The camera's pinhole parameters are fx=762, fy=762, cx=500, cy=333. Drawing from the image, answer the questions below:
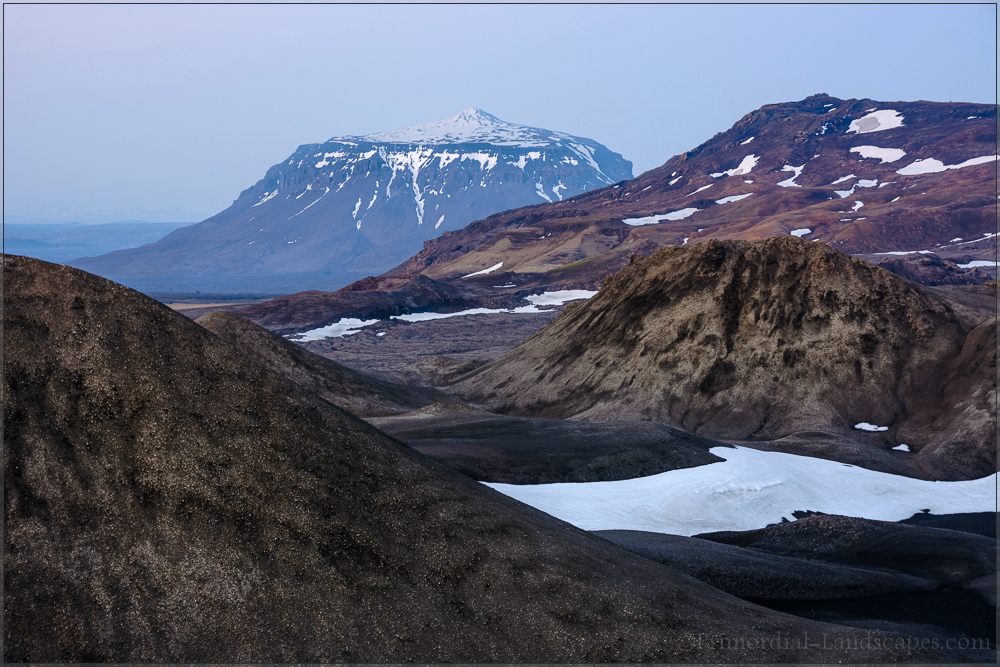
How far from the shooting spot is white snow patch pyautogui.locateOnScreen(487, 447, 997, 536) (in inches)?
714

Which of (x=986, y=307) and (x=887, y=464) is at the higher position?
(x=986, y=307)

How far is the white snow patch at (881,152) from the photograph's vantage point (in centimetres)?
17362

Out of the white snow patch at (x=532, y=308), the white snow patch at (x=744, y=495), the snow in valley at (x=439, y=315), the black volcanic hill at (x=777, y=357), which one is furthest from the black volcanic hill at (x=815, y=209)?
the white snow patch at (x=744, y=495)

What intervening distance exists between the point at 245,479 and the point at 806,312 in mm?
35289

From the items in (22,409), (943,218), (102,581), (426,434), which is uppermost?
(943,218)

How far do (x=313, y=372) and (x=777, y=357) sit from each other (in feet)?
75.9

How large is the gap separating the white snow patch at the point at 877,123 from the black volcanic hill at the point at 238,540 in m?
211

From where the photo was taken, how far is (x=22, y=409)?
826 cm

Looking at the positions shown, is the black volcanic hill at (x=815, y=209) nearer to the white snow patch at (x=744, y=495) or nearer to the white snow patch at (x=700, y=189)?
the white snow patch at (x=700, y=189)

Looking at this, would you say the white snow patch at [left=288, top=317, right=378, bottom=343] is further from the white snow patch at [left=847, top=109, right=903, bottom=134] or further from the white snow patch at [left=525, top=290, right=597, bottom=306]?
the white snow patch at [left=847, top=109, right=903, bottom=134]

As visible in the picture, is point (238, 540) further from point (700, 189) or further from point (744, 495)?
point (700, 189)

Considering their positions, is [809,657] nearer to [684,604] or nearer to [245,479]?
[684,604]

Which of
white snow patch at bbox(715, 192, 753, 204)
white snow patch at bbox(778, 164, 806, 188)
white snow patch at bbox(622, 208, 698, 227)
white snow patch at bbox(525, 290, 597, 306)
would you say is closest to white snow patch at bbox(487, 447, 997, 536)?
white snow patch at bbox(525, 290, 597, 306)

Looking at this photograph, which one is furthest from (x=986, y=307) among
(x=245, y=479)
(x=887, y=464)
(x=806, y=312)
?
(x=245, y=479)
